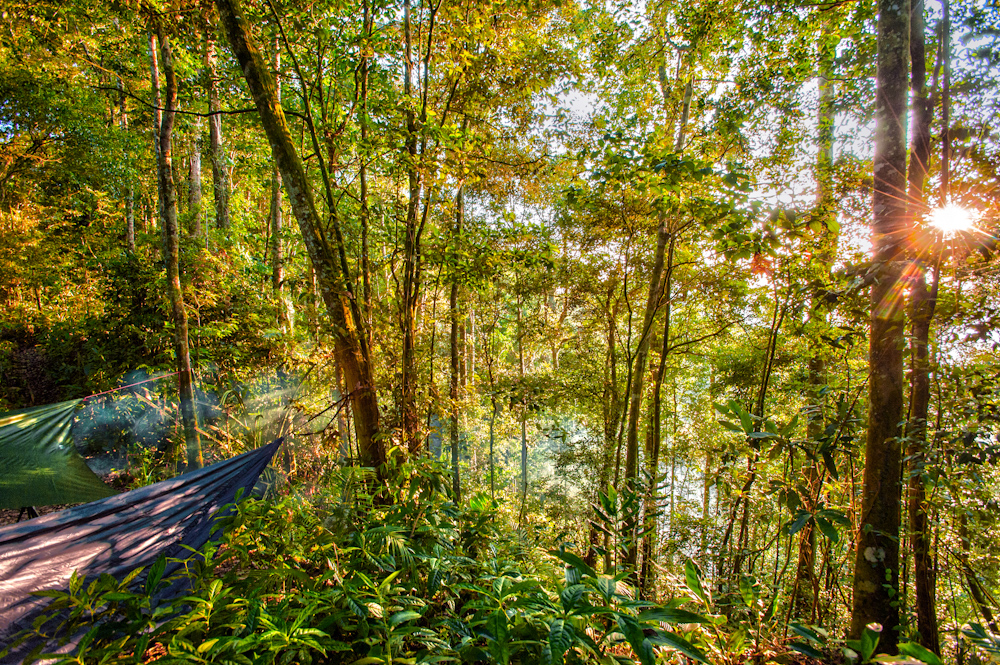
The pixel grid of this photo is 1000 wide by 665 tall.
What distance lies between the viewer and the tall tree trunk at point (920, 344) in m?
1.62

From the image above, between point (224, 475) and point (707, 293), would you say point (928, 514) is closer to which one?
point (707, 293)

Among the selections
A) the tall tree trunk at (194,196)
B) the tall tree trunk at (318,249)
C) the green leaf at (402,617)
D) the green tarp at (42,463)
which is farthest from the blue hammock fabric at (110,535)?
the tall tree trunk at (194,196)

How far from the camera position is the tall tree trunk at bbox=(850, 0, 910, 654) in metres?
1.60

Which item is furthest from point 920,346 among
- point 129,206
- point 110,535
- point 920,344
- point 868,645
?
point 129,206

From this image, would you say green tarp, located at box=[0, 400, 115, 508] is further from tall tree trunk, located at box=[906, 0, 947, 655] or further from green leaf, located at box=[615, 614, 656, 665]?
tall tree trunk, located at box=[906, 0, 947, 655]

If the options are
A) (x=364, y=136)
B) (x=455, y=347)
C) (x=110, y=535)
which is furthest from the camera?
(x=455, y=347)

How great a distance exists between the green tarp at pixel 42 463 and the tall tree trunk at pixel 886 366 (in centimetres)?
536

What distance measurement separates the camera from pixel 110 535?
1895 mm

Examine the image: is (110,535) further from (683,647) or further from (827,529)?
(827,529)

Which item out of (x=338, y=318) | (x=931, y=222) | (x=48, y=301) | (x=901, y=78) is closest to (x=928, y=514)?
(x=931, y=222)

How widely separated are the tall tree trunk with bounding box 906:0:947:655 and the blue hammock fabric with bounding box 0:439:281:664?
308 cm

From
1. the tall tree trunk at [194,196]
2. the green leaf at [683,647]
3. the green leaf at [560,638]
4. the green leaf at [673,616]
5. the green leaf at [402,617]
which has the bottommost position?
the green leaf at [402,617]

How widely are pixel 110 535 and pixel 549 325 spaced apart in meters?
5.52

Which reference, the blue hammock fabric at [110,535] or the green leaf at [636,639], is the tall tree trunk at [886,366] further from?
the blue hammock fabric at [110,535]
